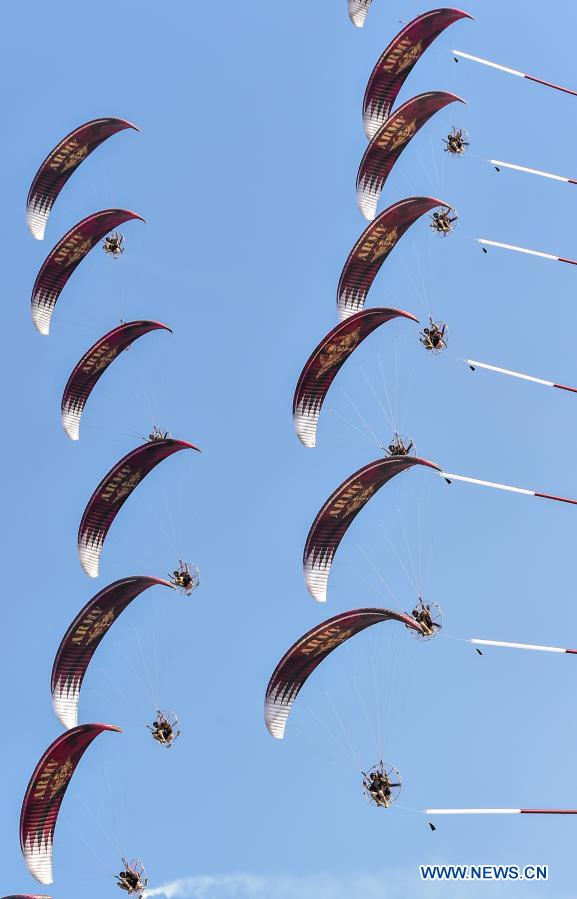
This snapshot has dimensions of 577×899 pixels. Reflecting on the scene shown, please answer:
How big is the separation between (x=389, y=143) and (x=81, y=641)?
962 inches

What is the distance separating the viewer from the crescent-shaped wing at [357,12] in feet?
247

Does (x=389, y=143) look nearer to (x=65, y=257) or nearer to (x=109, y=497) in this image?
(x=65, y=257)

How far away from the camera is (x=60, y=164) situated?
248ft

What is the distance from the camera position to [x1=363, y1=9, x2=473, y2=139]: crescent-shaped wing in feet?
233

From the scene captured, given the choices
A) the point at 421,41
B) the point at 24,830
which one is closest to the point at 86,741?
the point at 24,830

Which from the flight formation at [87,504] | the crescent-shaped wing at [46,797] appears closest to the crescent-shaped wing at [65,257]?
the flight formation at [87,504]

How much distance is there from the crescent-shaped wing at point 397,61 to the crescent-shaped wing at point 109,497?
681 inches

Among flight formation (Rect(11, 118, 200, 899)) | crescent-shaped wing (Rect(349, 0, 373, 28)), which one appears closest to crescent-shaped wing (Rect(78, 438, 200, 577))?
flight formation (Rect(11, 118, 200, 899))

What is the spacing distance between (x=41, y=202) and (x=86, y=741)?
2765cm

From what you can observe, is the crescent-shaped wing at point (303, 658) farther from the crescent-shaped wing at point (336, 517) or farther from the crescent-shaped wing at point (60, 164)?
the crescent-shaped wing at point (60, 164)

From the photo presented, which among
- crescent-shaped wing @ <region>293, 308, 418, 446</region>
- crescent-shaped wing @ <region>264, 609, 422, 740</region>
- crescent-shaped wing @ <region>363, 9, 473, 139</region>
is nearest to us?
crescent-shaped wing @ <region>264, 609, 422, 740</region>

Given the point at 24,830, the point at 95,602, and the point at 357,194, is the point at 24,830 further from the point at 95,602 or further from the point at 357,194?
the point at 357,194

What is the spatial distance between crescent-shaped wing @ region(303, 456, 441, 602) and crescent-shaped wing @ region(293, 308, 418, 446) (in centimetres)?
440

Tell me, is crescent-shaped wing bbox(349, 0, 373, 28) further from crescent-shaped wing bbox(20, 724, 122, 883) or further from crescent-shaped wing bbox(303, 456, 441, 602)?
crescent-shaped wing bbox(20, 724, 122, 883)
